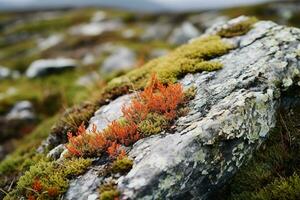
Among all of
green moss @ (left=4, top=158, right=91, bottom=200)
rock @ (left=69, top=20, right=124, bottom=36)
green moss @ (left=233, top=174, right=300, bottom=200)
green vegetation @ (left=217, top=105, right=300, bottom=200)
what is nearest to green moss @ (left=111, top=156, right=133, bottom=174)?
green moss @ (left=4, top=158, right=91, bottom=200)

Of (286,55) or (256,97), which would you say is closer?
(256,97)


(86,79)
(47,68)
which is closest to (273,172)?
(86,79)

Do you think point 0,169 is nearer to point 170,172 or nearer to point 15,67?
point 170,172

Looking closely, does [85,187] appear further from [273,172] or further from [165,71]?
[165,71]

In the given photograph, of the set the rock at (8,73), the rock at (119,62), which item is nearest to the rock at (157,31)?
the rock at (119,62)

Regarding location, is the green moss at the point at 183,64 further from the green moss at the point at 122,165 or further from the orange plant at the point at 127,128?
the green moss at the point at 122,165

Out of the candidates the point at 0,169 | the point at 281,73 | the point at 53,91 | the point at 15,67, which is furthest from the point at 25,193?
the point at 15,67
